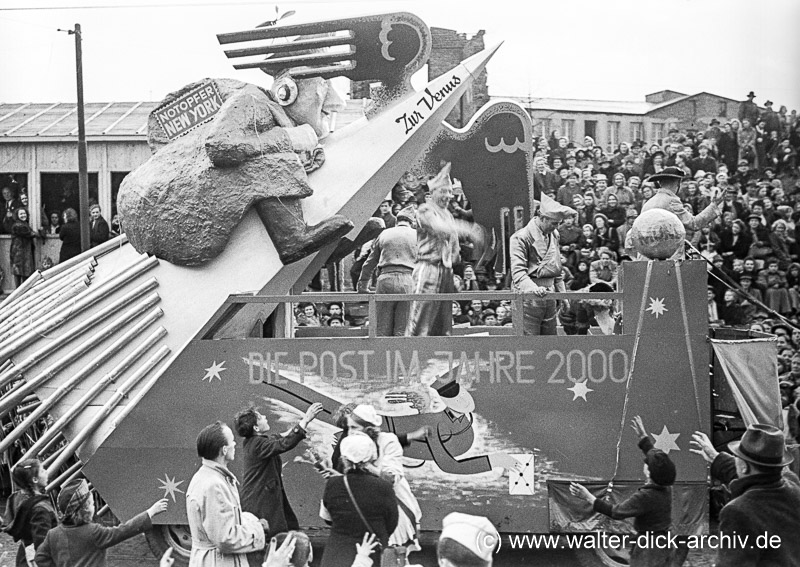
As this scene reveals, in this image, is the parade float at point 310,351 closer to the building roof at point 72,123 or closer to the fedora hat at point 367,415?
the fedora hat at point 367,415

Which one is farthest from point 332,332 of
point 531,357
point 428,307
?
→ point 531,357

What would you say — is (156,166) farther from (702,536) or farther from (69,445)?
(702,536)

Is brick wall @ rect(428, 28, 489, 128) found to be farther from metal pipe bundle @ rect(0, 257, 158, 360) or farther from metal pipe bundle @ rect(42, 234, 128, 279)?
metal pipe bundle @ rect(0, 257, 158, 360)

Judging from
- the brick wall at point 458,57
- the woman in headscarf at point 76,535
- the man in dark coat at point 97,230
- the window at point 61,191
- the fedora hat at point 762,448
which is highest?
the brick wall at point 458,57

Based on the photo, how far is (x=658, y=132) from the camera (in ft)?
36.3

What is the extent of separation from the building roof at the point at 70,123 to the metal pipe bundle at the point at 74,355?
393 centimetres

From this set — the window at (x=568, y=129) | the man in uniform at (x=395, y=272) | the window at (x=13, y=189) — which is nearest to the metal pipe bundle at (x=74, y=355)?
the man in uniform at (x=395, y=272)

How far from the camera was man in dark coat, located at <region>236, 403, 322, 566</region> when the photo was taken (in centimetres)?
555

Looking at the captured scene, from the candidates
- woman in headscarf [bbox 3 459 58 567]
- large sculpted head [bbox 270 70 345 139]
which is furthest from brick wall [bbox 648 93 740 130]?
woman in headscarf [bbox 3 459 58 567]

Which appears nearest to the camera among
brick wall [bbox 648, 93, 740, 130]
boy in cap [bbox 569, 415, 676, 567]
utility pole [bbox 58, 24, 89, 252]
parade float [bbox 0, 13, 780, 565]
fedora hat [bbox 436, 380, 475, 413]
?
boy in cap [bbox 569, 415, 676, 567]

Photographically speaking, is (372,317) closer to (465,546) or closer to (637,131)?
(465,546)

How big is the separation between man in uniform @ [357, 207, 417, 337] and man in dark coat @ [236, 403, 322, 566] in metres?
1.75

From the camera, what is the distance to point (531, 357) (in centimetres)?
591

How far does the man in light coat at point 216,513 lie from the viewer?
14.9 ft
